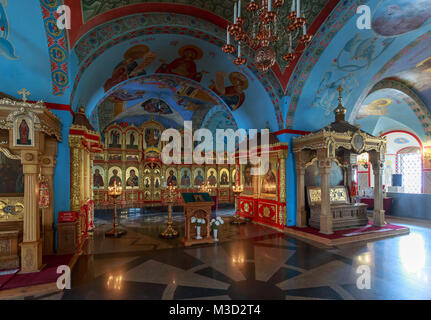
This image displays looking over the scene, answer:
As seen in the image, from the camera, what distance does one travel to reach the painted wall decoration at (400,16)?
5883 mm

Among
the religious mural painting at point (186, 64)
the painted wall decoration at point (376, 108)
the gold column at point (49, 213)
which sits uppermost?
the religious mural painting at point (186, 64)

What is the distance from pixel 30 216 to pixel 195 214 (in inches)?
149

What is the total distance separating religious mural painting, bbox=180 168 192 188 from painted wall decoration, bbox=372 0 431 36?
11854 mm

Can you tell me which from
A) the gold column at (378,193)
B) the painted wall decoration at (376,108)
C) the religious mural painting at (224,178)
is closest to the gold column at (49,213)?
the gold column at (378,193)

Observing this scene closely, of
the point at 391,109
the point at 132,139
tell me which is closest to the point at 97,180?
the point at 132,139

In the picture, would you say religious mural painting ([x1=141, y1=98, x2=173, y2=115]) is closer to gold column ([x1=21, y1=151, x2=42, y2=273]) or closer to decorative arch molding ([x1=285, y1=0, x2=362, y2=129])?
decorative arch molding ([x1=285, y1=0, x2=362, y2=129])

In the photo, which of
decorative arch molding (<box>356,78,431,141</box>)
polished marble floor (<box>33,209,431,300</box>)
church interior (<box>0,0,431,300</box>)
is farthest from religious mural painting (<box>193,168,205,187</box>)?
decorative arch molding (<box>356,78,431,141</box>)

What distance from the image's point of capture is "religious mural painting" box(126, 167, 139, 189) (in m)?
14.2

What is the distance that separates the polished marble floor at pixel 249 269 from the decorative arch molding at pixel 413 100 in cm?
648

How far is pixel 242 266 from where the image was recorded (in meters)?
4.83

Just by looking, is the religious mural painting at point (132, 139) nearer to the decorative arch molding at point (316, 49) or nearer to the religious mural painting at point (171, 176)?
the religious mural painting at point (171, 176)

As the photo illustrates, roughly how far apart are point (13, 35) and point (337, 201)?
33.7 ft

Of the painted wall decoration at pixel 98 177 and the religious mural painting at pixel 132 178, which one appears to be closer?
the painted wall decoration at pixel 98 177
